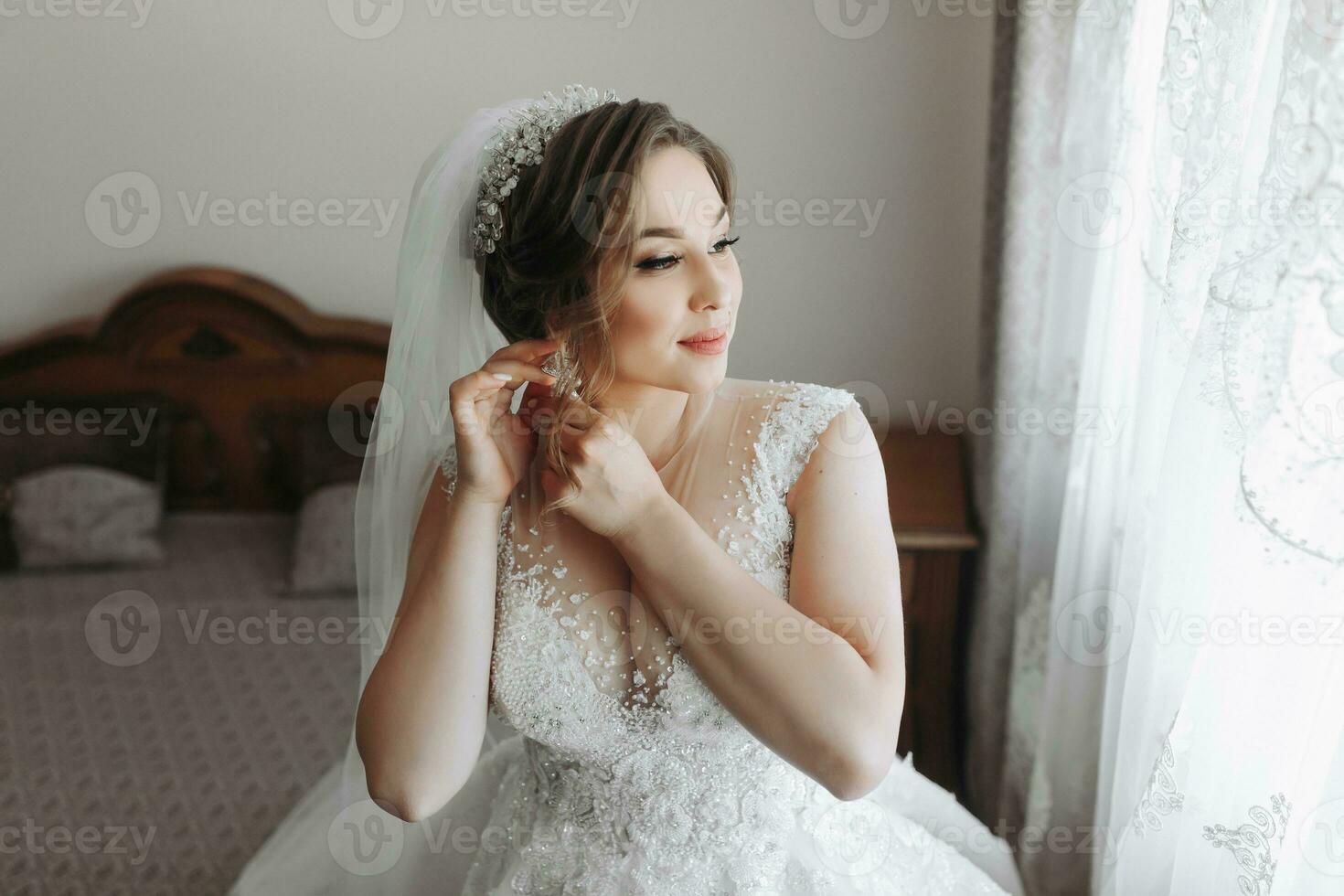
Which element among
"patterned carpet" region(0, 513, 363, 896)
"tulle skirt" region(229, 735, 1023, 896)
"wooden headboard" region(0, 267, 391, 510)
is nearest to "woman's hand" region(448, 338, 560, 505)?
"tulle skirt" region(229, 735, 1023, 896)

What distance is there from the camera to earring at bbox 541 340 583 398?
1.32 meters

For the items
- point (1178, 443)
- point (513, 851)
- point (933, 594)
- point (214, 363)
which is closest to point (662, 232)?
point (1178, 443)

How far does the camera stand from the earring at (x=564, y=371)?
4.34ft

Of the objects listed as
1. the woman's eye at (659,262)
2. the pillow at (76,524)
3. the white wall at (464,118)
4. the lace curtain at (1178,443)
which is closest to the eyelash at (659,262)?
the woman's eye at (659,262)

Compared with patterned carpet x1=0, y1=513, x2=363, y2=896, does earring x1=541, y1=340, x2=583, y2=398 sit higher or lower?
higher

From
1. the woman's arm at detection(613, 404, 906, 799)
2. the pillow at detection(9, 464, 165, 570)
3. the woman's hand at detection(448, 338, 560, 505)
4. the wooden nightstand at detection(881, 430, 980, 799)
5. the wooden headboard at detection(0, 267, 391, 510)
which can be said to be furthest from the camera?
the wooden headboard at detection(0, 267, 391, 510)

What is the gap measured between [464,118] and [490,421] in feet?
6.20

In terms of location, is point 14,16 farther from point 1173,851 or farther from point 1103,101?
point 1173,851

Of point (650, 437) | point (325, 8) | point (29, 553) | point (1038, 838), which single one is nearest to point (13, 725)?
point (29, 553)

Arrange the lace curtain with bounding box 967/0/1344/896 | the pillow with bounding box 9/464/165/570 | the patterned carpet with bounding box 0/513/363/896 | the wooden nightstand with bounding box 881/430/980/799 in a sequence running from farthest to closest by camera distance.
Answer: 1. the pillow with bounding box 9/464/165/570
2. the wooden nightstand with bounding box 881/430/980/799
3. the patterned carpet with bounding box 0/513/363/896
4. the lace curtain with bounding box 967/0/1344/896

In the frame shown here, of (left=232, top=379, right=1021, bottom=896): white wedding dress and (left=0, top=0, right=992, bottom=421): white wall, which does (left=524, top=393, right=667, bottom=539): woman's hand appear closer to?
(left=232, top=379, right=1021, bottom=896): white wedding dress

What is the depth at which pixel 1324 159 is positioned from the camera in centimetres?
98

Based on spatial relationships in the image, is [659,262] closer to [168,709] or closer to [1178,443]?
[1178,443]

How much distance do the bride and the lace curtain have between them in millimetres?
382
